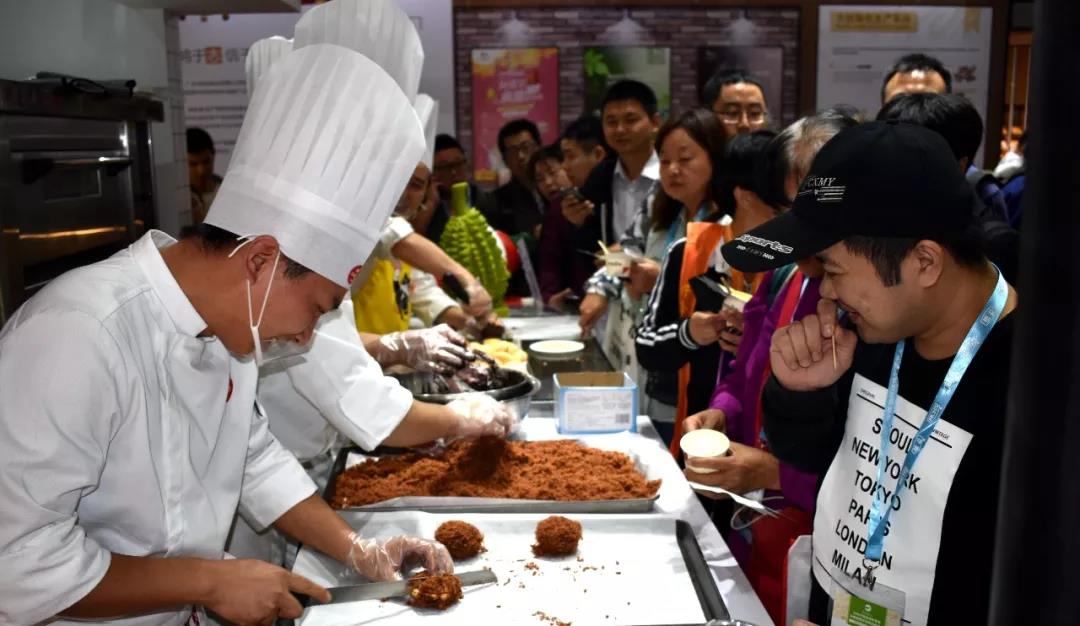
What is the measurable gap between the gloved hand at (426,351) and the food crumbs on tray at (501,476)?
0.36 metres

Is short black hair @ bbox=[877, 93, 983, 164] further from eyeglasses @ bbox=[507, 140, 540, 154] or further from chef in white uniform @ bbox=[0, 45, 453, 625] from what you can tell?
eyeglasses @ bbox=[507, 140, 540, 154]

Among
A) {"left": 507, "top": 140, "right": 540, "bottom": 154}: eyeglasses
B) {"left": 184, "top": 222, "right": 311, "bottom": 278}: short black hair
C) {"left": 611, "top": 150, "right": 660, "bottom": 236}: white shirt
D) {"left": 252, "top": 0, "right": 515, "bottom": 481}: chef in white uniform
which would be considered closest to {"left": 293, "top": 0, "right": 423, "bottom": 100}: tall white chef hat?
{"left": 252, "top": 0, "right": 515, "bottom": 481}: chef in white uniform

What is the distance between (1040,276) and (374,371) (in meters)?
1.61

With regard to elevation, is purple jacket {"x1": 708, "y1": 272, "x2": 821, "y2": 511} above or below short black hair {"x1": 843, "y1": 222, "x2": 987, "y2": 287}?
below

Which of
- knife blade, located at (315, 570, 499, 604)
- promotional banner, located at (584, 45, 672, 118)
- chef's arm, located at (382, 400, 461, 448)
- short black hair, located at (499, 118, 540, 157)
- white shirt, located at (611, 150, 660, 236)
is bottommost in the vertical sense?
knife blade, located at (315, 570, 499, 604)

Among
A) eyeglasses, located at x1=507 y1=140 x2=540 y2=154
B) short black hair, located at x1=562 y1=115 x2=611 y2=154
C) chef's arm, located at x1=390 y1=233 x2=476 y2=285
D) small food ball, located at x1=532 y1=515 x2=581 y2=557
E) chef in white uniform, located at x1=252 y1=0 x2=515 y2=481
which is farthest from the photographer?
eyeglasses, located at x1=507 y1=140 x2=540 y2=154

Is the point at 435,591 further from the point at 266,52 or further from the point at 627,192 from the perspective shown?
the point at 627,192

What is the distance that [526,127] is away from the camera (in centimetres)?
520

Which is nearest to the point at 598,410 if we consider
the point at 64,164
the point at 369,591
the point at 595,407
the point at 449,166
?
the point at 595,407

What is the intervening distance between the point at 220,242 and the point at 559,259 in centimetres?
337

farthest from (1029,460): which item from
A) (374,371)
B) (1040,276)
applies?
(374,371)

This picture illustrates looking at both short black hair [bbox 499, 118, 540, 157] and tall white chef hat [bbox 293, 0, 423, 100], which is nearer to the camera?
tall white chef hat [bbox 293, 0, 423, 100]

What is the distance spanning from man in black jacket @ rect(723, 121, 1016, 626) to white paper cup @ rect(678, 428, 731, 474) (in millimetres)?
320

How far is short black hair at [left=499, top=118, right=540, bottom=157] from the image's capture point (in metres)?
5.19
